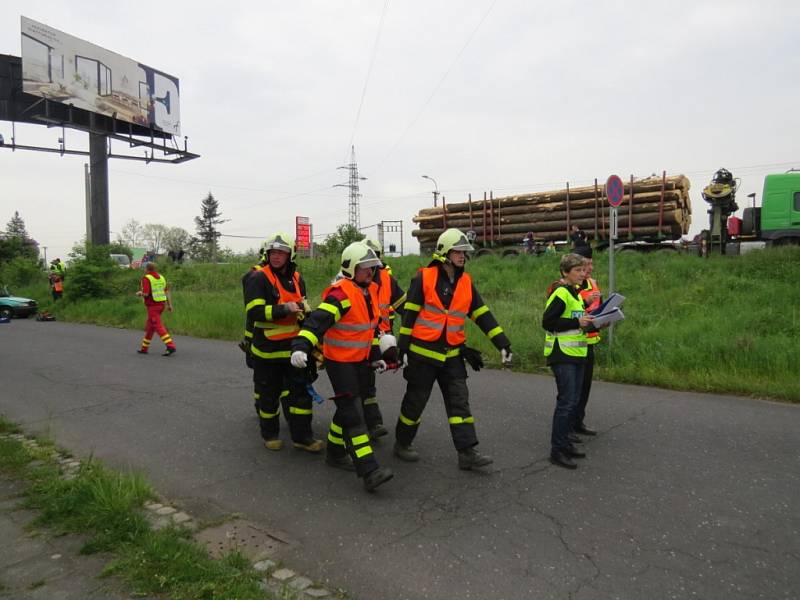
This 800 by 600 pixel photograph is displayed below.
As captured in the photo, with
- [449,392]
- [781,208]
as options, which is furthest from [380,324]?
[781,208]

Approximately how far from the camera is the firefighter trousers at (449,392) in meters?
4.75

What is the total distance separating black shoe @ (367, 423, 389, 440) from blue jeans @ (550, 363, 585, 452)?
164cm

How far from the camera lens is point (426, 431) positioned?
231 inches


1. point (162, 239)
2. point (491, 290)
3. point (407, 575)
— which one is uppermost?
point (162, 239)

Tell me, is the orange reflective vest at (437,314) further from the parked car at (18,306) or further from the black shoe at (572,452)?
the parked car at (18,306)

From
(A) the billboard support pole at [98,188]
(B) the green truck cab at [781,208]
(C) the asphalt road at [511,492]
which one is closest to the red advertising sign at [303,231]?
(A) the billboard support pole at [98,188]

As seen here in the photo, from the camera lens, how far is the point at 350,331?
181 inches

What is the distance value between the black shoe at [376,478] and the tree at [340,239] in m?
26.0

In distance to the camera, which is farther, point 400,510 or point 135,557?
point 400,510

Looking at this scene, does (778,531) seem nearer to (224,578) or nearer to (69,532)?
(224,578)

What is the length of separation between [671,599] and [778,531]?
1209 mm

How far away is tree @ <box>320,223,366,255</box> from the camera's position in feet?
103

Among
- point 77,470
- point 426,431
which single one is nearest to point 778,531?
point 426,431

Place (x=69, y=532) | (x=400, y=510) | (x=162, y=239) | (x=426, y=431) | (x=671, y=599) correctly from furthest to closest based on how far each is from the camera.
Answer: (x=162, y=239), (x=426, y=431), (x=400, y=510), (x=69, y=532), (x=671, y=599)
